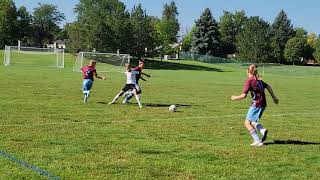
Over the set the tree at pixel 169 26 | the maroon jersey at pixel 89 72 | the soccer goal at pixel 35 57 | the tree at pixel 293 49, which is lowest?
the soccer goal at pixel 35 57

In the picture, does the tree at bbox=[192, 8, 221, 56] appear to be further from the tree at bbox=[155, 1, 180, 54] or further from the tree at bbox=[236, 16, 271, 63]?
the tree at bbox=[155, 1, 180, 54]

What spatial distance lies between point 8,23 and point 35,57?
40.4 meters

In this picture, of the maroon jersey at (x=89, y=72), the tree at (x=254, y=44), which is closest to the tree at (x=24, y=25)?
the tree at (x=254, y=44)

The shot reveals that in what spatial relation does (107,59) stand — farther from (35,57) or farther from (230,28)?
(230,28)

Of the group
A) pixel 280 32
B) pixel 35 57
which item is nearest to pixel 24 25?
pixel 35 57

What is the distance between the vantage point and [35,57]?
8019 cm

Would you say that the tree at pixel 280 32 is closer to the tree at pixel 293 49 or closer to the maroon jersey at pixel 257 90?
the tree at pixel 293 49

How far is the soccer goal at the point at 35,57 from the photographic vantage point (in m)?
70.2

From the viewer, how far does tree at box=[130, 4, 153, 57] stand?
8819 centimetres

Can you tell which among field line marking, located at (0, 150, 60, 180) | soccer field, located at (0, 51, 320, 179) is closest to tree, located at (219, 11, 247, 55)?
soccer field, located at (0, 51, 320, 179)

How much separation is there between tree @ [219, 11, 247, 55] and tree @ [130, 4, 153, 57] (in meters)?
40.5

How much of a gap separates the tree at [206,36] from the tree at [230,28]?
16.5 m

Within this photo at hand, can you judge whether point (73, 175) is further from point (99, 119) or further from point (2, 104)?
point (2, 104)

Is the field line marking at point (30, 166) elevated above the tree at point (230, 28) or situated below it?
below
